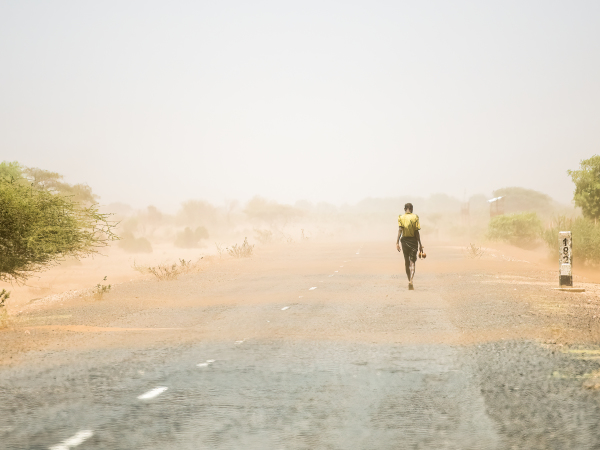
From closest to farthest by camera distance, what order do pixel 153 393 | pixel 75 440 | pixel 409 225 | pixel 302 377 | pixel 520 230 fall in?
pixel 75 440, pixel 153 393, pixel 302 377, pixel 409 225, pixel 520 230

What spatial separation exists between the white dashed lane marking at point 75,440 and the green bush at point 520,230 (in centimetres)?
5256

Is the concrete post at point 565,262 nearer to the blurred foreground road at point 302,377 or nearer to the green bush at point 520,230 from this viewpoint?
the blurred foreground road at point 302,377

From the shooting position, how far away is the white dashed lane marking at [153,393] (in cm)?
638

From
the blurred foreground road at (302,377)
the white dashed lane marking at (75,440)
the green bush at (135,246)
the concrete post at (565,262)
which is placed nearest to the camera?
the white dashed lane marking at (75,440)

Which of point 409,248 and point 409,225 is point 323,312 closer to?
point 409,248

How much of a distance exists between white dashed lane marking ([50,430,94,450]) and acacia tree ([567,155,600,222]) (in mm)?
34665

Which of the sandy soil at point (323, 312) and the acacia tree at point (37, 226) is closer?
the sandy soil at point (323, 312)

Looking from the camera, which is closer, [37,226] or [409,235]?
[37,226]

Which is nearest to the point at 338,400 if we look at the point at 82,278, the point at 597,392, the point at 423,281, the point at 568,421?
the point at 568,421

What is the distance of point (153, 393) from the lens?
6.54 m

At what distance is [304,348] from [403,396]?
3.02 meters

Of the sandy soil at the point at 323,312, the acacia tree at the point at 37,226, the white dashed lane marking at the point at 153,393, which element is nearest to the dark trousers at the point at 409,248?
the sandy soil at the point at 323,312

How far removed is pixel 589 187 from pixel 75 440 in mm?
35668

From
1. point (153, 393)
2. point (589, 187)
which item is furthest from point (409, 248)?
point (589, 187)
